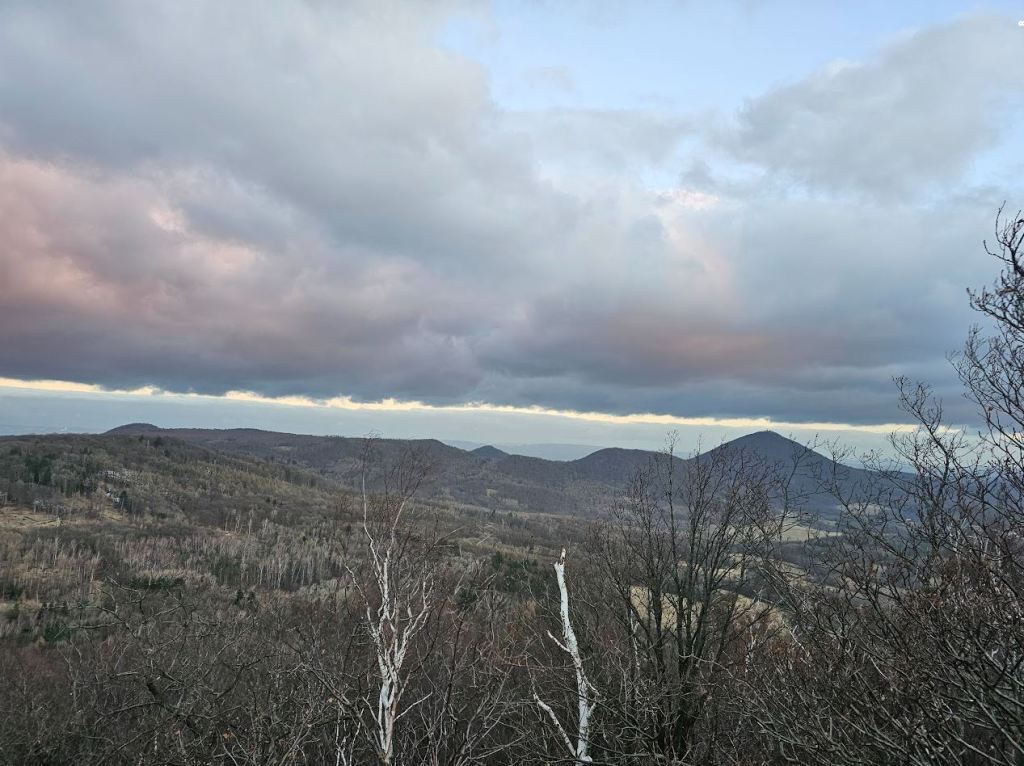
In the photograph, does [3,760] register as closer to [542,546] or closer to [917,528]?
[917,528]

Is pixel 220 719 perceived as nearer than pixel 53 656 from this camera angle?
Yes

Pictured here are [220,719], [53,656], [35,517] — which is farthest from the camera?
[35,517]

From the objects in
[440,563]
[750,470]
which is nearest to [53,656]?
[440,563]

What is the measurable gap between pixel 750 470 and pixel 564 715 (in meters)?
11.6

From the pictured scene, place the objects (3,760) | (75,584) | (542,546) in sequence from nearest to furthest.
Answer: (3,760) < (75,584) < (542,546)

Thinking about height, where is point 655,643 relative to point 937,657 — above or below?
below

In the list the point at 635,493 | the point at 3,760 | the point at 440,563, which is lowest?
the point at 3,760

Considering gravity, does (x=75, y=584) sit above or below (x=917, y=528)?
below

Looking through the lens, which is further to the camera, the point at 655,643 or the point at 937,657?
the point at 655,643

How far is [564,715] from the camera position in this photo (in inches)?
819

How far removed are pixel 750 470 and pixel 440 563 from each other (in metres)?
13.0

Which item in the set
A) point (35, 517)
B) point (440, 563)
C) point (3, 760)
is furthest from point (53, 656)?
point (35, 517)

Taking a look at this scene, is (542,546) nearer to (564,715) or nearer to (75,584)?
(75,584)

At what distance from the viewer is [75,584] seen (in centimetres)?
12588
